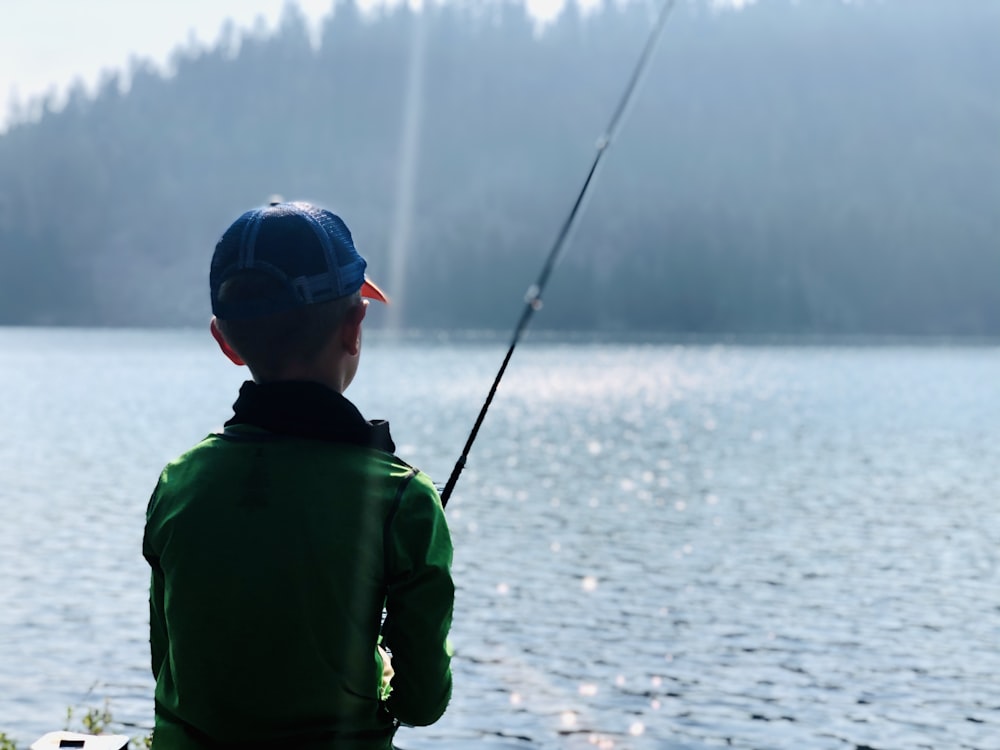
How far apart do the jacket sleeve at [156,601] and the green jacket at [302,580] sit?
4.4 inches

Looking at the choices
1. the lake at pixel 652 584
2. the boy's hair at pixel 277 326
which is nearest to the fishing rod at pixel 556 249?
the boy's hair at pixel 277 326

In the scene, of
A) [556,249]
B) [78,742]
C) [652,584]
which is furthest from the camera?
[652,584]

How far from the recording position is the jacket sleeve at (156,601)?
317 centimetres

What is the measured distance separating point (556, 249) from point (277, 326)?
1497 millimetres

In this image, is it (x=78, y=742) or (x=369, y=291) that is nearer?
(x=369, y=291)

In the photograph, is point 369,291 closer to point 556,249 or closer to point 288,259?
point 288,259

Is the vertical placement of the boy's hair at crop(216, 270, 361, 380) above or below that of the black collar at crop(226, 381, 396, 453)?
above

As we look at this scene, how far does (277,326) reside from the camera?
10.1 feet

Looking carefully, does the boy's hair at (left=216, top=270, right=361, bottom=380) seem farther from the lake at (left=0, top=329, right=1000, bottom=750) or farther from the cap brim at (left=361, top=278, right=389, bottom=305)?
the lake at (left=0, top=329, right=1000, bottom=750)

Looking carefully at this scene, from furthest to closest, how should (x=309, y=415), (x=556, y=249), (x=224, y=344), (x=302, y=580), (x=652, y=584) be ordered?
(x=652, y=584), (x=556, y=249), (x=224, y=344), (x=309, y=415), (x=302, y=580)

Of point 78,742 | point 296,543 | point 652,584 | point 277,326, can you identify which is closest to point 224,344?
point 277,326

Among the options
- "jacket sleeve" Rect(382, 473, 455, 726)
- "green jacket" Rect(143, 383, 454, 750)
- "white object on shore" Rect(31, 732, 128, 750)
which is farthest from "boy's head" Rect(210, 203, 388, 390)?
"white object on shore" Rect(31, 732, 128, 750)

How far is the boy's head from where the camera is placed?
304 cm

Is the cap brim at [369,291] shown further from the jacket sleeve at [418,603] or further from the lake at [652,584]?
the lake at [652,584]
